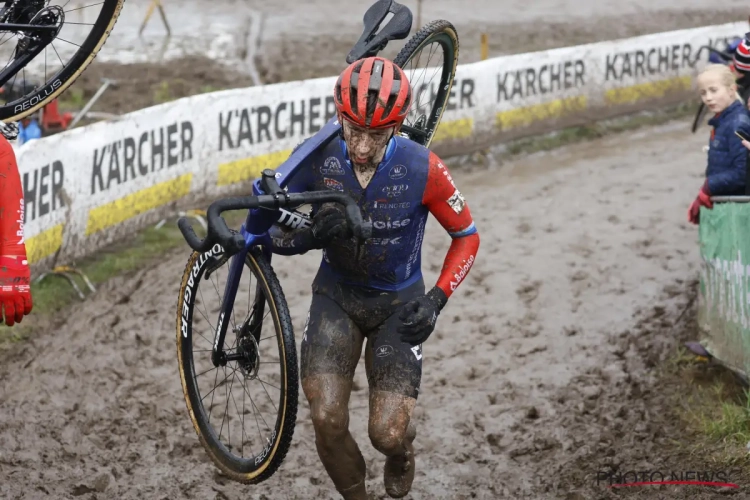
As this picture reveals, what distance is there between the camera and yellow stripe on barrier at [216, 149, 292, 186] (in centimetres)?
1292

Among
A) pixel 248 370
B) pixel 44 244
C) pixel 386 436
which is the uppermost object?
pixel 248 370

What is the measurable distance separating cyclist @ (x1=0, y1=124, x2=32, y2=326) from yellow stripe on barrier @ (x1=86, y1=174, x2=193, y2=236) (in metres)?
5.24

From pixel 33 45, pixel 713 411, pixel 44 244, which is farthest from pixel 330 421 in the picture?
pixel 44 244

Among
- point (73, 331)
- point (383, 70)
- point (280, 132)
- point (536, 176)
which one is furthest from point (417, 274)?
point (536, 176)

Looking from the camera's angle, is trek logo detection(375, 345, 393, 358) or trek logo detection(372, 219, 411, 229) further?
trek logo detection(375, 345, 393, 358)

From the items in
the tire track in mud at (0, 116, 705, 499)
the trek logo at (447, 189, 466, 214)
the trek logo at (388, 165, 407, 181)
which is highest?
the trek logo at (388, 165, 407, 181)

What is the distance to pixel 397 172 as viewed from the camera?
19.0ft

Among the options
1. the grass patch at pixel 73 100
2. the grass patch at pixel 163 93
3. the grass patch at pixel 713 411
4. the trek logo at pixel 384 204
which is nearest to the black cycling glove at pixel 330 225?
the trek logo at pixel 384 204

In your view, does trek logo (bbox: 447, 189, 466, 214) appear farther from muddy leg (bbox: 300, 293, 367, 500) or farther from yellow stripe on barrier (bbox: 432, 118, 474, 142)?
yellow stripe on barrier (bbox: 432, 118, 474, 142)

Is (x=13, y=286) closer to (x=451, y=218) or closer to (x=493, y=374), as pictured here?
(x=451, y=218)

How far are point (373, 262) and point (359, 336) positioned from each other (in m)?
0.49

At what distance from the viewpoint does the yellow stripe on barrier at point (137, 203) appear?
1122 centimetres

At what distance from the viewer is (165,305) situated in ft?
33.7

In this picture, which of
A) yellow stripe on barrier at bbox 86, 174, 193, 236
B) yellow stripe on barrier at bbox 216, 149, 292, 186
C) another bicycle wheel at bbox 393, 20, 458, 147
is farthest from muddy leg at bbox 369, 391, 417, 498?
yellow stripe on barrier at bbox 216, 149, 292, 186
